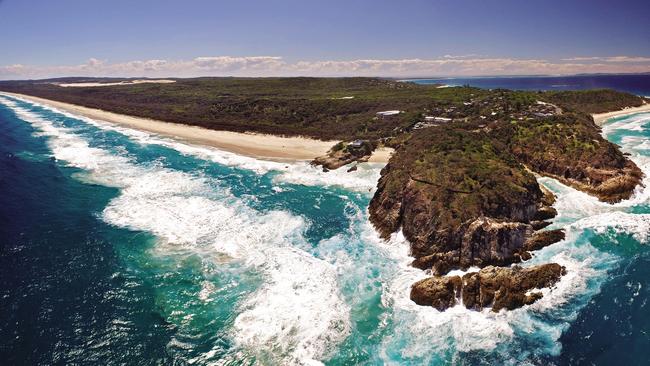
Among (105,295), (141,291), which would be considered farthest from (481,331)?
(105,295)

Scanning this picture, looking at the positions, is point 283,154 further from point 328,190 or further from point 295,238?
point 295,238

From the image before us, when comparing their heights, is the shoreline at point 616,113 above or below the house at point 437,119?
below

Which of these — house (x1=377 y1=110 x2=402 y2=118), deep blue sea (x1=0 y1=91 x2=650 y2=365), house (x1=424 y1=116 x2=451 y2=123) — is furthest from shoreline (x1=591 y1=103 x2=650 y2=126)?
deep blue sea (x1=0 y1=91 x2=650 y2=365)

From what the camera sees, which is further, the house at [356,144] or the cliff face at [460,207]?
the house at [356,144]

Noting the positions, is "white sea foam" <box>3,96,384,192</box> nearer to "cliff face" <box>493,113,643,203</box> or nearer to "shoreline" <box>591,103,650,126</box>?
"cliff face" <box>493,113,643,203</box>

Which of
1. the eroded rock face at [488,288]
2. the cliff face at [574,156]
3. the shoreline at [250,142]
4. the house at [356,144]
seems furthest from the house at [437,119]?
the eroded rock face at [488,288]

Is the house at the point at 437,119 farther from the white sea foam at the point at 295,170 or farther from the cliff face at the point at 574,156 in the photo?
the white sea foam at the point at 295,170

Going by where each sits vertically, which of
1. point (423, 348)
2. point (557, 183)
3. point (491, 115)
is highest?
point (491, 115)
